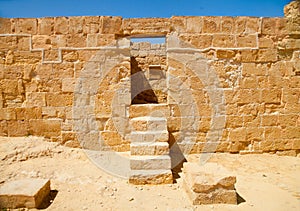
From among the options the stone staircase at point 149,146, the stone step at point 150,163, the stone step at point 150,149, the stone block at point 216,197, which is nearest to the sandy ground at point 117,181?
the stone block at point 216,197

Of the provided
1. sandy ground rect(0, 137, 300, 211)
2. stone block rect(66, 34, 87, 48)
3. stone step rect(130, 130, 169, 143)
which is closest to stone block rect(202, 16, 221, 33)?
stone step rect(130, 130, 169, 143)

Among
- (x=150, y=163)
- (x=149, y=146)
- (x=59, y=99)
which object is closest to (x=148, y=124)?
(x=149, y=146)

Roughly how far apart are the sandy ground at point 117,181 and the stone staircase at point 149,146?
17 cm

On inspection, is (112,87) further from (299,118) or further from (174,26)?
(299,118)

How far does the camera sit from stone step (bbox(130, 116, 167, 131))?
4336mm

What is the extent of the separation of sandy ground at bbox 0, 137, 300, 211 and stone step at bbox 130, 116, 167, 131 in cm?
96

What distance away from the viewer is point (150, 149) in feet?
13.1

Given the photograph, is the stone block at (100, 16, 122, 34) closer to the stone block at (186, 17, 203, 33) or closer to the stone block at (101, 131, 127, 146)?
the stone block at (186, 17, 203, 33)

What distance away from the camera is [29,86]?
465 centimetres

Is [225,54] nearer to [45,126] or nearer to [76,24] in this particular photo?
[76,24]

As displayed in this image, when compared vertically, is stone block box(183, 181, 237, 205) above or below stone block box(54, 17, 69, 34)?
below

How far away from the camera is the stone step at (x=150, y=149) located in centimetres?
397

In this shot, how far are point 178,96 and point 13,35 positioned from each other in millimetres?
3447

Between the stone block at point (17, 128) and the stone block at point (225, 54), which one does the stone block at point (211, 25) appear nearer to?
the stone block at point (225, 54)
